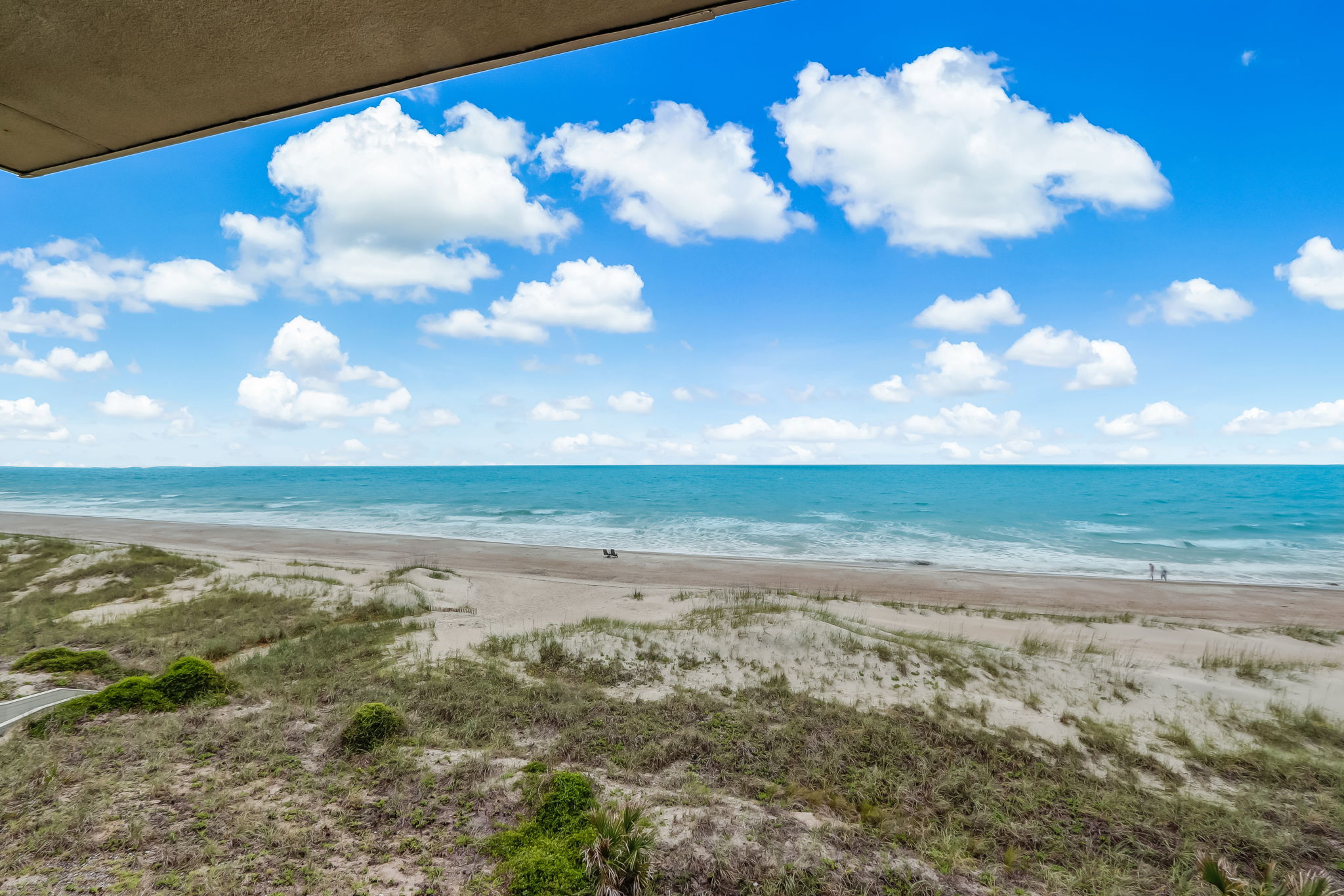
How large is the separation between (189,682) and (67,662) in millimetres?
2850

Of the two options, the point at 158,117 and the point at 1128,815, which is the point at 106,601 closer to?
the point at 158,117

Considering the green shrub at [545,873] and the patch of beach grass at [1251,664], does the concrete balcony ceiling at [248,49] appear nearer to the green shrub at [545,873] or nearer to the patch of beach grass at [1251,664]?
the green shrub at [545,873]

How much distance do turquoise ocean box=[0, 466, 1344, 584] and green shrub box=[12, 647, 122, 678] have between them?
1135 inches

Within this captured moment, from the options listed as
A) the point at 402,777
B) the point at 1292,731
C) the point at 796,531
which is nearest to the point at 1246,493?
the point at 796,531

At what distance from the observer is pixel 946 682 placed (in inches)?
392

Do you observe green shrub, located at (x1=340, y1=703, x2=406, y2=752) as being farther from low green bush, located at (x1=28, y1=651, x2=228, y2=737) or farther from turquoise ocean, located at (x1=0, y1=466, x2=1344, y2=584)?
turquoise ocean, located at (x1=0, y1=466, x2=1344, y2=584)

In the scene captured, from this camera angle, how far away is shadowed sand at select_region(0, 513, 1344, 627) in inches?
901

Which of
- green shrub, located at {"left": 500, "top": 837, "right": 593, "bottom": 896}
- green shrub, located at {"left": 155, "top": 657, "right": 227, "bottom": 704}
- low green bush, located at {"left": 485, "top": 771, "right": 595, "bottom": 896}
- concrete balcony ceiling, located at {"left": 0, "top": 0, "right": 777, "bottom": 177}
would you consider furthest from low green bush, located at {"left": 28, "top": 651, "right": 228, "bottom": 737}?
concrete balcony ceiling, located at {"left": 0, "top": 0, "right": 777, "bottom": 177}

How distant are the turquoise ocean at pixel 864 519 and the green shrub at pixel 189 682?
1162 inches

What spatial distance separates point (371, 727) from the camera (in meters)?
6.86

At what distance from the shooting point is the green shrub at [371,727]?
21.9 ft

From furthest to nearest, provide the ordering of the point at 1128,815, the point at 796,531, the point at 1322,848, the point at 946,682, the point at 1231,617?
1. the point at 796,531
2. the point at 1231,617
3. the point at 946,682
4. the point at 1128,815
5. the point at 1322,848

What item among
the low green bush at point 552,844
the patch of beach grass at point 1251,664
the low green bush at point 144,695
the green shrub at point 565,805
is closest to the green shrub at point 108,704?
the low green bush at point 144,695

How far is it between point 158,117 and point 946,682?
11785mm
